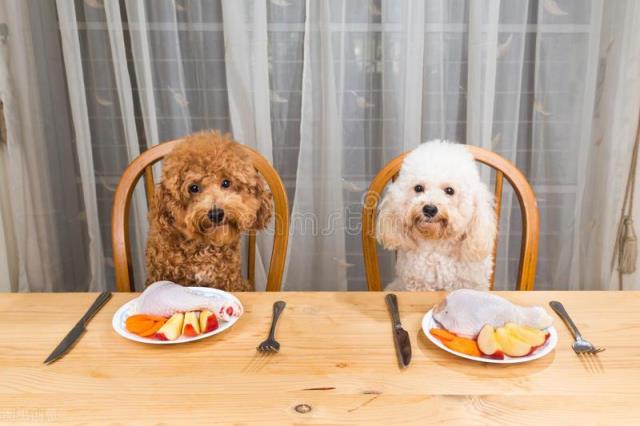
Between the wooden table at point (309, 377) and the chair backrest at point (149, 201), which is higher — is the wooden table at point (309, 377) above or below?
below

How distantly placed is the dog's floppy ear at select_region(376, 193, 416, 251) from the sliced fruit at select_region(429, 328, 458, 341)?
1.46 feet

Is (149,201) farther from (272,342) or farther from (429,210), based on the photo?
(429,210)

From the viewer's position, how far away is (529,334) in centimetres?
84

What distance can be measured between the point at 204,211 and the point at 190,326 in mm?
318

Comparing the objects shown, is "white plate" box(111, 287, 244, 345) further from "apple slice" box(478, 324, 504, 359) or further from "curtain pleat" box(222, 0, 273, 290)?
"curtain pleat" box(222, 0, 273, 290)

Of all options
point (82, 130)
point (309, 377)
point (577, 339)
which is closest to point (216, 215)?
point (309, 377)

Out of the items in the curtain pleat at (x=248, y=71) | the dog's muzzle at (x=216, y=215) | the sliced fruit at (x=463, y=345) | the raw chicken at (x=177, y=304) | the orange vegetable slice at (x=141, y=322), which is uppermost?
the curtain pleat at (x=248, y=71)

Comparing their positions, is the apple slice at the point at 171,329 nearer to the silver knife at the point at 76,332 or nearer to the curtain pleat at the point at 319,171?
the silver knife at the point at 76,332

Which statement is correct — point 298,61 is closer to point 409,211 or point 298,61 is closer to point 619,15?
point 409,211

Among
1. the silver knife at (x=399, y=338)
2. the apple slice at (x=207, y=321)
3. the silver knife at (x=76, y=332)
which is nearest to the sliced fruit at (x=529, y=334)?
the silver knife at (x=399, y=338)

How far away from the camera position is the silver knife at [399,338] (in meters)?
0.83

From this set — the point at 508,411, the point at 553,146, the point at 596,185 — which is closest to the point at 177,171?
the point at 508,411

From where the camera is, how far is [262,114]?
1.78 metres

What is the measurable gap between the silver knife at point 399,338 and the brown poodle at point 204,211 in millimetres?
411
